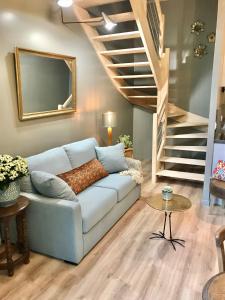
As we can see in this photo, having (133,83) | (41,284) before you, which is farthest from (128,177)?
(133,83)

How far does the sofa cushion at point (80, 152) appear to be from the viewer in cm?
313

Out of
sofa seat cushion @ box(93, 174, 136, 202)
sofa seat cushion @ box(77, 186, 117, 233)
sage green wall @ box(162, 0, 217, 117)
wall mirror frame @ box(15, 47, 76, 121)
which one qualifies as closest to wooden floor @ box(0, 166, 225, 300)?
sofa seat cushion @ box(77, 186, 117, 233)

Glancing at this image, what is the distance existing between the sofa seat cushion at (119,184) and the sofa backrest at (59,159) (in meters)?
0.37

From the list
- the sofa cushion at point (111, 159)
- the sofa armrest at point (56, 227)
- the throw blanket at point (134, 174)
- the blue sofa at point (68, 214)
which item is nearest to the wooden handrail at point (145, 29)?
the sofa cushion at point (111, 159)

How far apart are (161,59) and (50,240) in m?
3.38

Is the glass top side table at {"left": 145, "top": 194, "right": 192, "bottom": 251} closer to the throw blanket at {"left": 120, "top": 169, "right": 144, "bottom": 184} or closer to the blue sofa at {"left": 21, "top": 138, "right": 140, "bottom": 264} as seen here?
the blue sofa at {"left": 21, "top": 138, "right": 140, "bottom": 264}

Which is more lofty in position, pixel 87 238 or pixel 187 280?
pixel 87 238

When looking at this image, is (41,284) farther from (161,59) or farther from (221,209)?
(161,59)

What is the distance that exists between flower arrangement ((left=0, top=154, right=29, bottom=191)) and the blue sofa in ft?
1.09

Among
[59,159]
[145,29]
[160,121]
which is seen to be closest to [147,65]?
[145,29]

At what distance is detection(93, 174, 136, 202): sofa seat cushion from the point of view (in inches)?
119

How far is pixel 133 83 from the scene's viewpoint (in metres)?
5.40

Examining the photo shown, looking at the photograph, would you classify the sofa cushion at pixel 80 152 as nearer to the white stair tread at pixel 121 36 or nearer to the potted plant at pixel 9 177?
the potted plant at pixel 9 177

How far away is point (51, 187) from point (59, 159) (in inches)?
25.1
